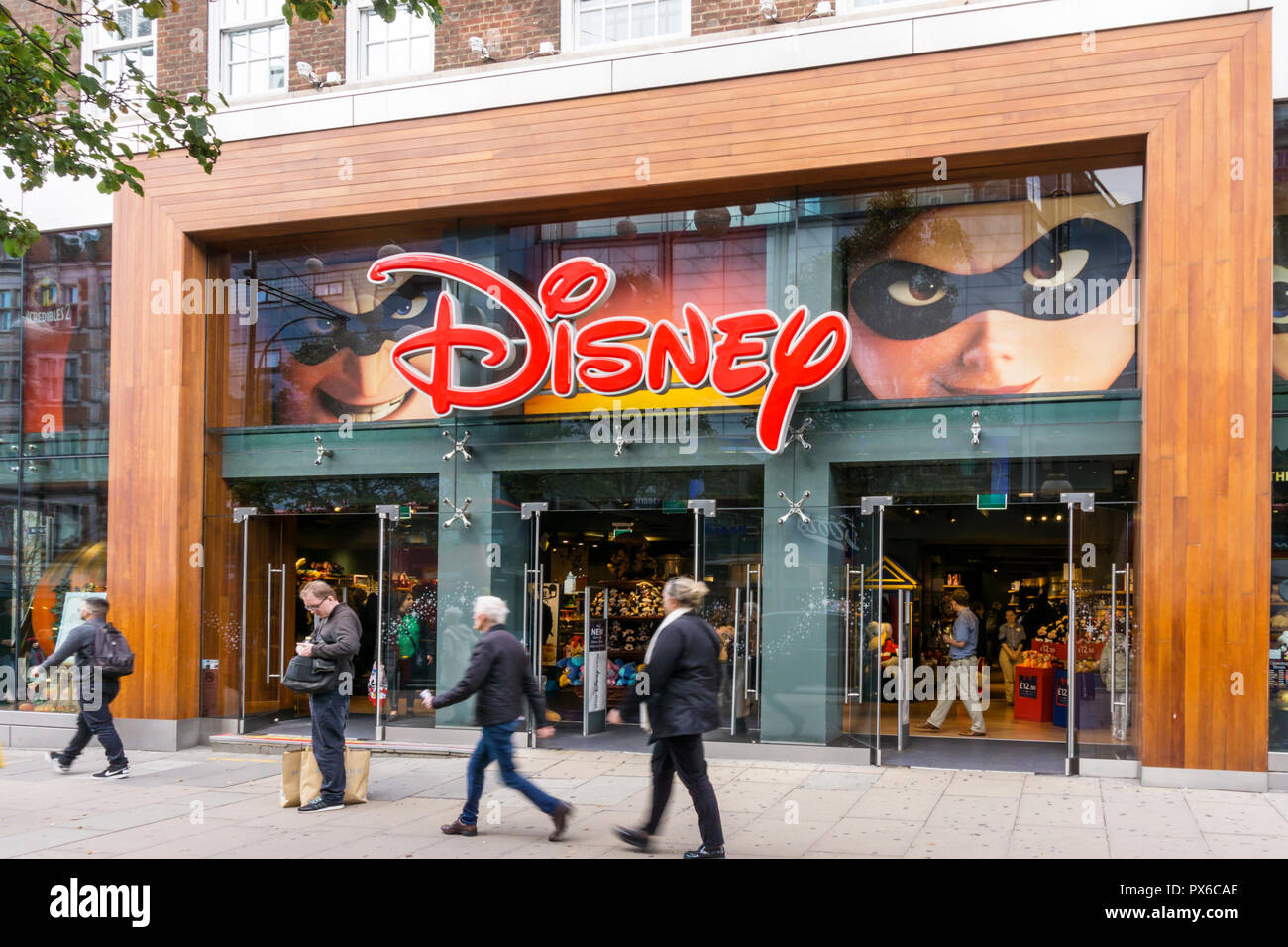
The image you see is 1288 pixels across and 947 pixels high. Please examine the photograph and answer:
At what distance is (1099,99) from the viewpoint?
34.7 ft

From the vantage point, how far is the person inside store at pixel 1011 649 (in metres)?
14.9

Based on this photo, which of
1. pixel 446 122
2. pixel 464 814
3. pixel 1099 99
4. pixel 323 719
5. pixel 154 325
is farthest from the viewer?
pixel 154 325

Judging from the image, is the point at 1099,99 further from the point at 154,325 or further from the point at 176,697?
the point at 176,697

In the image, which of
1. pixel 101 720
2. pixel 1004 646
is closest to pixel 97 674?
pixel 101 720

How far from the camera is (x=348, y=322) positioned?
1393 centimetres

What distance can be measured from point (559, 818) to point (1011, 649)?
8970 millimetres

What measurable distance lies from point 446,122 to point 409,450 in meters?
3.72

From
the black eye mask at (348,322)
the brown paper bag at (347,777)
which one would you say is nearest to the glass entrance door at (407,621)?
the black eye mask at (348,322)

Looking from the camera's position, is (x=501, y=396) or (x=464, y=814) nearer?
(x=464, y=814)

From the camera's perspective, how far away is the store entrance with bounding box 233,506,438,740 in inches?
518

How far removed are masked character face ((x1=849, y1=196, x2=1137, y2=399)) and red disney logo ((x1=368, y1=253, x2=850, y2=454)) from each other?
915 millimetres

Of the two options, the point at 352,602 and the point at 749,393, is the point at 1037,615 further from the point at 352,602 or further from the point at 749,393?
the point at 352,602

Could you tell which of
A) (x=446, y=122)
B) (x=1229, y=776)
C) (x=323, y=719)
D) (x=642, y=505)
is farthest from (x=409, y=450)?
(x=1229, y=776)

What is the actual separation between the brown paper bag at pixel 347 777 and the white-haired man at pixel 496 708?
146 centimetres
